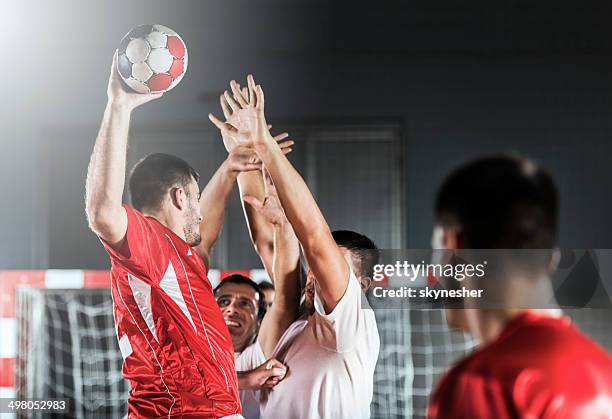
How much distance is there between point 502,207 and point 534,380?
0.26 meters

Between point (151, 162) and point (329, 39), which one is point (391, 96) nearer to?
point (329, 39)

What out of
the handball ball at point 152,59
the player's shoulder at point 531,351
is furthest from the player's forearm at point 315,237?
the player's shoulder at point 531,351

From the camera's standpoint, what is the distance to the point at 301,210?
2164 mm

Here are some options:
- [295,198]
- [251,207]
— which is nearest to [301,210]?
[295,198]

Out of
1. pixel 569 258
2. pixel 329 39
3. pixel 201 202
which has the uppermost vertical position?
pixel 329 39

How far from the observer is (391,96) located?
2172mm

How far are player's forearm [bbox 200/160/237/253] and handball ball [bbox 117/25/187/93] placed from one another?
0.28 metres

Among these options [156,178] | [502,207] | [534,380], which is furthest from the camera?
[156,178]

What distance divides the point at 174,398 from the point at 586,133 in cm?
131

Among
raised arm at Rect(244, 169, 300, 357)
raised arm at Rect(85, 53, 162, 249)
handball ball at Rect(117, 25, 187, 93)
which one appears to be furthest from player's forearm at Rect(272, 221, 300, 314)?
handball ball at Rect(117, 25, 187, 93)

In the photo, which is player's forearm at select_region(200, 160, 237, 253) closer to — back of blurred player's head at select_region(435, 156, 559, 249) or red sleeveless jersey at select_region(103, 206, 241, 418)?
red sleeveless jersey at select_region(103, 206, 241, 418)

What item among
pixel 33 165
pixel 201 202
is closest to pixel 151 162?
pixel 201 202

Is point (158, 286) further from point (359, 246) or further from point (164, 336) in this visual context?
point (359, 246)

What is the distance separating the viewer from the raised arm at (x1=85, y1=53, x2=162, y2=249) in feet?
7.13
